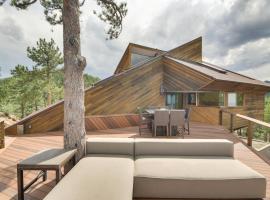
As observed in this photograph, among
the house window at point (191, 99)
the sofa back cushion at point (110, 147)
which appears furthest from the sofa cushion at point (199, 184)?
the house window at point (191, 99)

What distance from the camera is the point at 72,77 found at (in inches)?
138

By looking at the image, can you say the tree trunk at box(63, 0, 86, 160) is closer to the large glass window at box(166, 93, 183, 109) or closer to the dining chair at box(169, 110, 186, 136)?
the dining chair at box(169, 110, 186, 136)

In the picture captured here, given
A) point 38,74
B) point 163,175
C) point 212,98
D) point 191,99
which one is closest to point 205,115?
point 191,99

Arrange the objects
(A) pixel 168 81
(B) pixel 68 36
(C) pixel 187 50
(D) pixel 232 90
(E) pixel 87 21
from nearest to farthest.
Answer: (B) pixel 68 36, (E) pixel 87 21, (A) pixel 168 81, (D) pixel 232 90, (C) pixel 187 50

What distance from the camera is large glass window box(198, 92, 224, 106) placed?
11.7 m

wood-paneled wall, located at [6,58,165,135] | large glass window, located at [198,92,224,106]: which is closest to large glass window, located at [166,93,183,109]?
wood-paneled wall, located at [6,58,165,135]

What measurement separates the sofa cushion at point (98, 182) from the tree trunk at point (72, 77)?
77 centimetres

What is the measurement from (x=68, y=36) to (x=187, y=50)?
1215 centimetres

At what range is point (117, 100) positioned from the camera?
347 inches

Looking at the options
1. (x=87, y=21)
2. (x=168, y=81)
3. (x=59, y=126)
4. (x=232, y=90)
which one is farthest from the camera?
(x=232, y=90)

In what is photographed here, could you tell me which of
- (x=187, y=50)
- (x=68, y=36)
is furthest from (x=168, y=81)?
(x=68, y=36)

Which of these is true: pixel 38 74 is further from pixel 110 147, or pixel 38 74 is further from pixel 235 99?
pixel 110 147

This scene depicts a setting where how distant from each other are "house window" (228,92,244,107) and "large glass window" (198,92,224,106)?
19.4 inches

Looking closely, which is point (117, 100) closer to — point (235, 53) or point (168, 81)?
point (168, 81)
